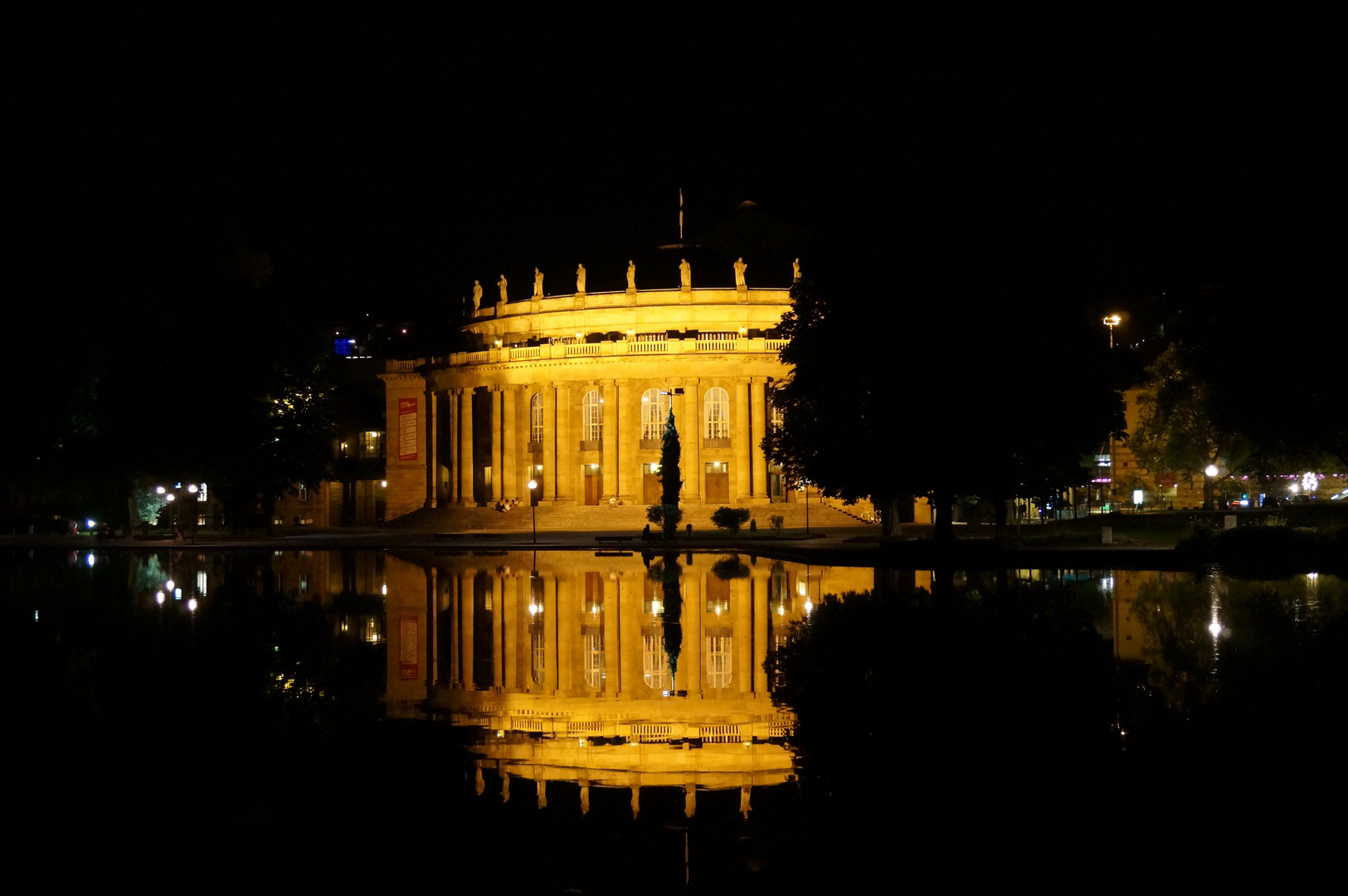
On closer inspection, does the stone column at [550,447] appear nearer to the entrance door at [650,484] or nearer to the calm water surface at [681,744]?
the entrance door at [650,484]

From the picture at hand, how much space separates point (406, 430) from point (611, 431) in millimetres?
20534

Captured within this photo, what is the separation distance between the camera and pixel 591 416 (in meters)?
98.9

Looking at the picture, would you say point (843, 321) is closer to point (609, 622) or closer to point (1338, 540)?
point (1338, 540)

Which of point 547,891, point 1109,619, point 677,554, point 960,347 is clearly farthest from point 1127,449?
point 547,891

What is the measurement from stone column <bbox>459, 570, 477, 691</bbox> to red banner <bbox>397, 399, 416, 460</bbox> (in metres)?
68.6

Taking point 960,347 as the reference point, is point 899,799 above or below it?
below

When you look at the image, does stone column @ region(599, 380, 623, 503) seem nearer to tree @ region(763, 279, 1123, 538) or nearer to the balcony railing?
the balcony railing

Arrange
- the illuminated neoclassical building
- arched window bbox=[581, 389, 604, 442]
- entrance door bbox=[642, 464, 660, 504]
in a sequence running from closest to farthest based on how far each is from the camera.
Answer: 1. the illuminated neoclassical building
2. entrance door bbox=[642, 464, 660, 504]
3. arched window bbox=[581, 389, 604, 442]

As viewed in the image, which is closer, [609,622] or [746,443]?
[609,622]

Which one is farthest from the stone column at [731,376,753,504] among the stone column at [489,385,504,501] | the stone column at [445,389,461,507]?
the stone column at [445,389,461,507]

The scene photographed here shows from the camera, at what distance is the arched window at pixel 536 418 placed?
3999 inches

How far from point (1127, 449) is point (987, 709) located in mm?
91385

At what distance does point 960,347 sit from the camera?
4406cm

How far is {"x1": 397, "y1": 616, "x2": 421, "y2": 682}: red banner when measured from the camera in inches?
746
